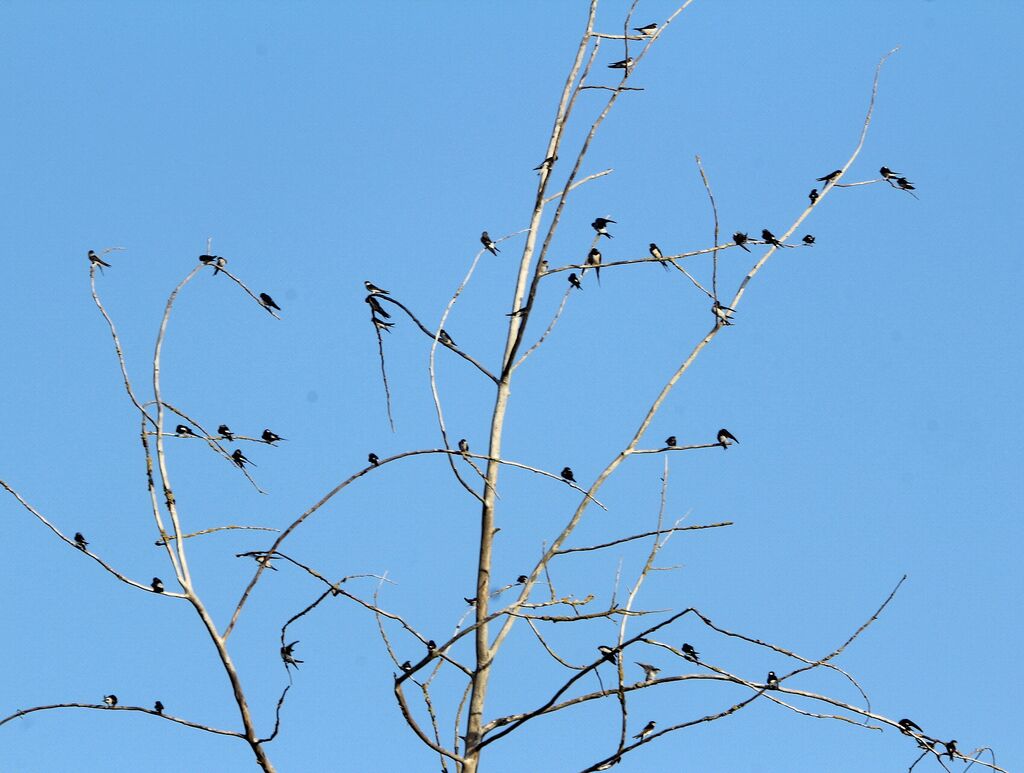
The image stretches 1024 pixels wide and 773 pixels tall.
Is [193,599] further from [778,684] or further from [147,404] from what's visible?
[778,684]

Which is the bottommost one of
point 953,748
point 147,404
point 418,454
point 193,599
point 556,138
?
point 953,748

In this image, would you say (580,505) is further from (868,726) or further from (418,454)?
(868,726)

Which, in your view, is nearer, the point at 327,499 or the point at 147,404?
the point at 327,499

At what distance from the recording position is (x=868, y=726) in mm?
4156

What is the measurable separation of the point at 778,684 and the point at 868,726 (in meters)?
0.40

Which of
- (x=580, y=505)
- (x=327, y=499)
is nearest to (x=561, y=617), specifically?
(x=580, y=505)

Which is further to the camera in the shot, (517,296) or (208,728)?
(517,296)

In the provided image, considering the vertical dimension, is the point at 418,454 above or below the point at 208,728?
above

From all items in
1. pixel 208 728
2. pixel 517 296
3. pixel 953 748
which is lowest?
pixel 953 748

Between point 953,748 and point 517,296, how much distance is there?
2.10 meters

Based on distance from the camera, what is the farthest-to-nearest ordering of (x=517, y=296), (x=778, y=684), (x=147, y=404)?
(x=517, y=296) < (x=147, y=404) < (x=778, y=684)

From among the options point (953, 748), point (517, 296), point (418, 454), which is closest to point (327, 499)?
point (418, 454)

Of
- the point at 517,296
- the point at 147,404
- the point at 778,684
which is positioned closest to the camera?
the point at 778,684

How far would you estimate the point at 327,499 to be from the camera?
13.4 ft
